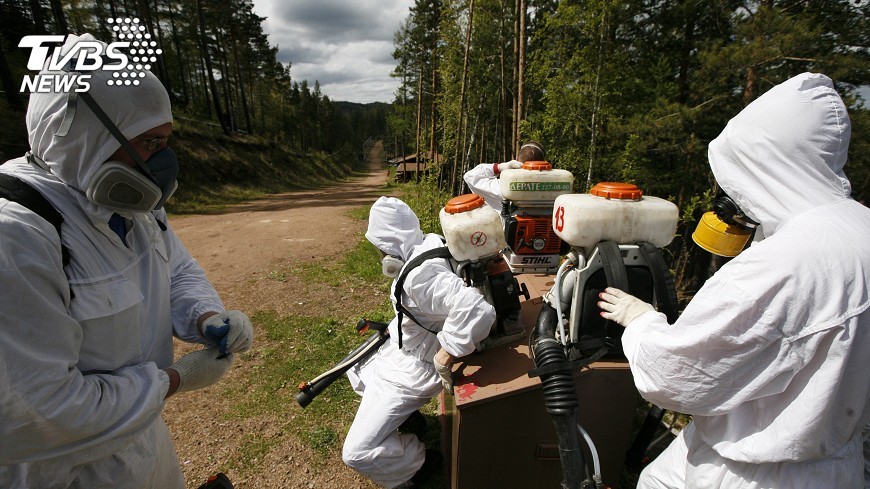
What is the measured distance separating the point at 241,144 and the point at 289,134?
23572 millimetres

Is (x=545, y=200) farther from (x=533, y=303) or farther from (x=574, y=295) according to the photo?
(x=574, y=295)

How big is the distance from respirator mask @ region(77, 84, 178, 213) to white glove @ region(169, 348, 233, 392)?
0.69 m

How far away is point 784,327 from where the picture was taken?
128cm

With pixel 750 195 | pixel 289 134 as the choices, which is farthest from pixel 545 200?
pixel 289 134

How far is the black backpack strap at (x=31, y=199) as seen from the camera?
1.24m

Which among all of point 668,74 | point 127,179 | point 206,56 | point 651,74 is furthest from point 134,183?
point 206,56

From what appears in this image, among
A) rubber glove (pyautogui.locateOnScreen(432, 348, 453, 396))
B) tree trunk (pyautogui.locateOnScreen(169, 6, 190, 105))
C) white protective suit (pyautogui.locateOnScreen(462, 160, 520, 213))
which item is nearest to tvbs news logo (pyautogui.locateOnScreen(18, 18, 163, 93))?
rubber glove (pyautogui.locateOnScreen(432, 348, 453, 396))

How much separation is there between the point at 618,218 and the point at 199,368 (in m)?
2.33

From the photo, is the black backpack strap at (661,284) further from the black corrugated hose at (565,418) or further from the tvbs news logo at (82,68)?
the tvbs news logo at (82,68)

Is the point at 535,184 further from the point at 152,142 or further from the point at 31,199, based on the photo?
the point at 31,199

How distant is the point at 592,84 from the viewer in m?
9.60

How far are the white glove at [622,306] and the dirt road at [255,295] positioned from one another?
263cm

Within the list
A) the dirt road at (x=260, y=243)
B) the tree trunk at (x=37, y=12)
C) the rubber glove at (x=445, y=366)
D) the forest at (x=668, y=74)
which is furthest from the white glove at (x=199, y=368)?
the tree trunk at (x=37, y=12)

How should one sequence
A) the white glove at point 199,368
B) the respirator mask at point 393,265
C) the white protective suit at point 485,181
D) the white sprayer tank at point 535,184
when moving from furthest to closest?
the white protective suit at point 485,181, the white sprayer tank at point 535,184, the respirator mask at point 393,265, the white glove at point 199,368
